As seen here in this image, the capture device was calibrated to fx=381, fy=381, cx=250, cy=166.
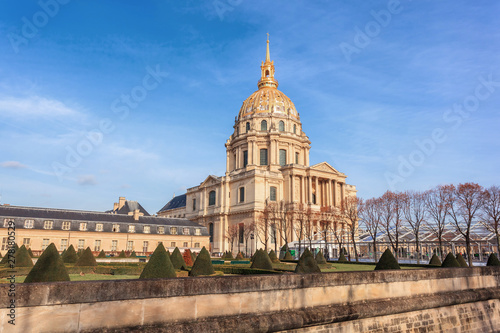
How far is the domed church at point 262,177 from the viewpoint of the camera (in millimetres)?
63750

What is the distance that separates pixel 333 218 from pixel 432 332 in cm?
4656

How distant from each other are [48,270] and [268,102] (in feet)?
222

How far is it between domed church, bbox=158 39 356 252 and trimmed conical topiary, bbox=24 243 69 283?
163 ft

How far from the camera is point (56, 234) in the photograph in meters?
43.7

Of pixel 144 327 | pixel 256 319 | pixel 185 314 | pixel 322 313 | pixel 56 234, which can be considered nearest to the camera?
pixel 144 327

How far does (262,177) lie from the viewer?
64125mm

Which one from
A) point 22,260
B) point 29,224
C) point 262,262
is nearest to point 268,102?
point 29,224

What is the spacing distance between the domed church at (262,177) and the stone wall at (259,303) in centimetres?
4470

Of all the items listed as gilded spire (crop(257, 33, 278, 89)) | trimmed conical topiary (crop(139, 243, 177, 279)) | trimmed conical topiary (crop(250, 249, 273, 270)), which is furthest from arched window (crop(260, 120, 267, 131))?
trimmed conical topiary (crop(139, 243, 177, 279))

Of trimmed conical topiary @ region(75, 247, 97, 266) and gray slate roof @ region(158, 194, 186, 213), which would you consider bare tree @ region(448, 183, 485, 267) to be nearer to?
trimmed conical topiary @ region(75, 247, 97, 266)

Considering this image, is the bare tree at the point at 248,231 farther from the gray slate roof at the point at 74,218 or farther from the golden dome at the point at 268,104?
the golden dome at the point at 268,104

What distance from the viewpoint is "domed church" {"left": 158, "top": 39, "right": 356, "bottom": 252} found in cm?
6375

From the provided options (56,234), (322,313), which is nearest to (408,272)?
(322,313)

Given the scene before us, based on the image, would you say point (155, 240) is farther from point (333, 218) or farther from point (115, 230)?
point (333, 218)
